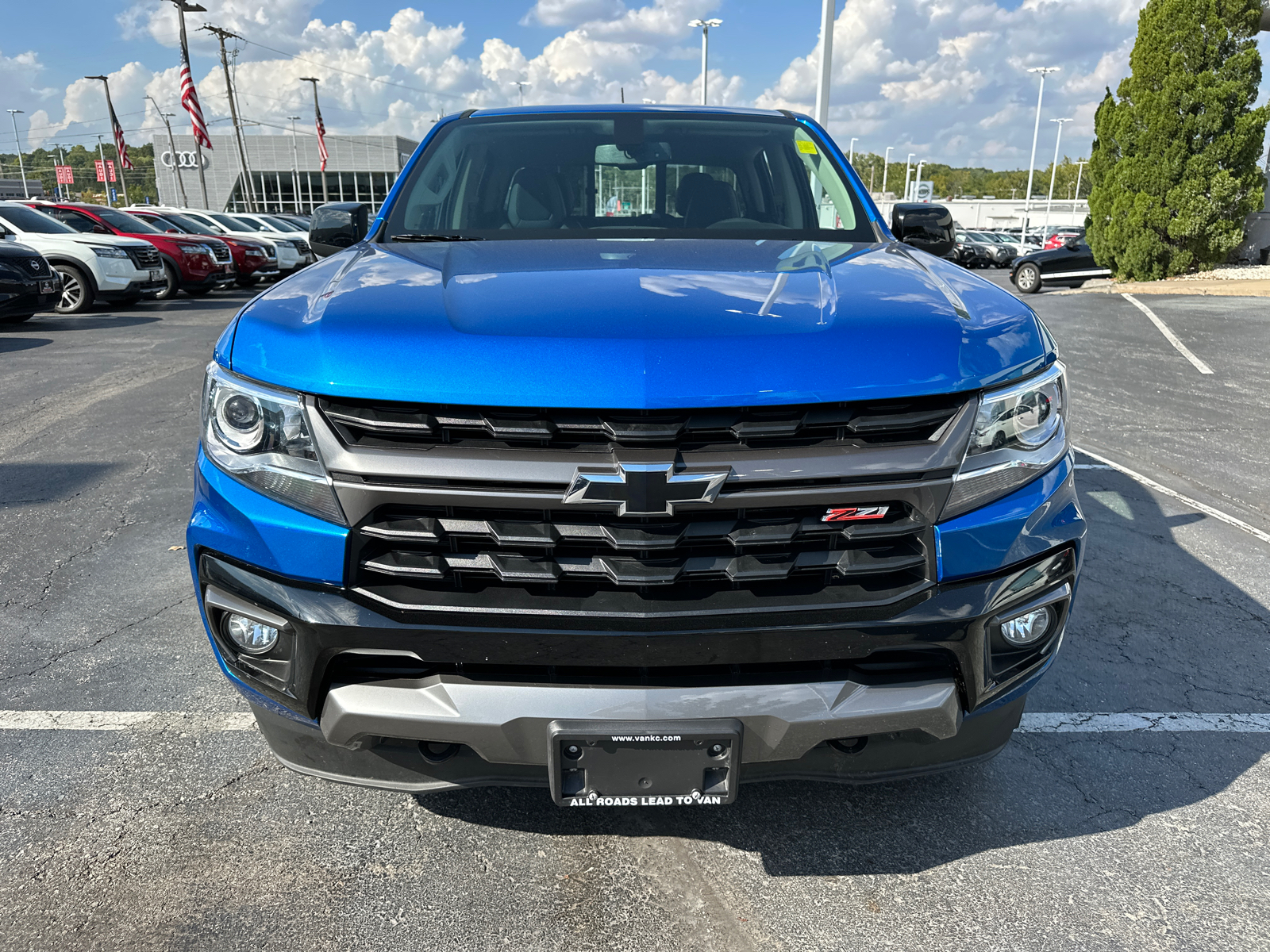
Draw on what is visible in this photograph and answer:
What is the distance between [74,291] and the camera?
14.4 meters

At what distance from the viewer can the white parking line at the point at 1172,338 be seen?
9967 millimetres

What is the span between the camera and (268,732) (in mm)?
2164

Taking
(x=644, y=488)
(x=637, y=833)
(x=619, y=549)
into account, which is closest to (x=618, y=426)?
(x=644, y=488)

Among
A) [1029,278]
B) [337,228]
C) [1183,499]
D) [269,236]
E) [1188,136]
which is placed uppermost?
[1188,136]

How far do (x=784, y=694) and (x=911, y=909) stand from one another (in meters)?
0.73

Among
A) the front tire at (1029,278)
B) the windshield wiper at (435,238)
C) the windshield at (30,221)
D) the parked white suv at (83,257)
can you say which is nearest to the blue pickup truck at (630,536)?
the windshield wiper at (435,238)

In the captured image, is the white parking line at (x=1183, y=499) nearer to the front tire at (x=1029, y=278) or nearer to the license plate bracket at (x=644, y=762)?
the license plate bracket at (x=644, y=762)

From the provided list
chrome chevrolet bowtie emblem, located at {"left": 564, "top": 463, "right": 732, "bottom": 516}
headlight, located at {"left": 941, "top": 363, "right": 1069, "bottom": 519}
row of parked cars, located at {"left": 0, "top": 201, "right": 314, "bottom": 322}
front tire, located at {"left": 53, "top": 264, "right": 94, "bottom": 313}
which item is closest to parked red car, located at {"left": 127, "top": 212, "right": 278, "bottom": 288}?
row of parked cars, located at {"left": 0, "top": 201, "right": 314, "bottom": 322}

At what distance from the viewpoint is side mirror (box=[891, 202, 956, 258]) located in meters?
3.45

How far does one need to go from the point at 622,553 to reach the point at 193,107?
33.0 m

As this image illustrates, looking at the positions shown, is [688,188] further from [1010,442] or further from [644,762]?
[644,762]

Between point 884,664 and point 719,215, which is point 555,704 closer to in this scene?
point 884,664

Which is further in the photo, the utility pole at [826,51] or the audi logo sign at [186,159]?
the audi logo sign at [186,159]

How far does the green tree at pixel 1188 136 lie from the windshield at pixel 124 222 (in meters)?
19.3
